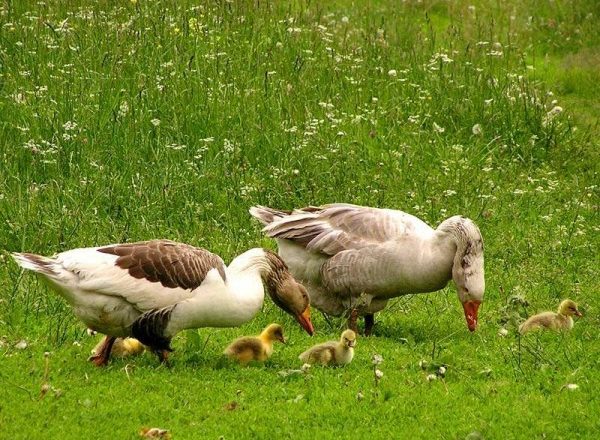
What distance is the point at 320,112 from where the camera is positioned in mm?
14953

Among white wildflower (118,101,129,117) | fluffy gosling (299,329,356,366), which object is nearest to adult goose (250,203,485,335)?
fluffy gosling (299,329,356,366)

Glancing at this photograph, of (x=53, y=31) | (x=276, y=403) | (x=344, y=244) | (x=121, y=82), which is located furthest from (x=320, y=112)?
(x=276, y=403)

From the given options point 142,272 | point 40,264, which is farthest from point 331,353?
point 40,264

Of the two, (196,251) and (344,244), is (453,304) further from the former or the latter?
(196,251)

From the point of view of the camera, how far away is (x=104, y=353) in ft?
30.8

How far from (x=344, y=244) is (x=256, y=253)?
1.38 meters

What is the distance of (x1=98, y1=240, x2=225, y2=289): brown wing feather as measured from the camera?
29.5ft

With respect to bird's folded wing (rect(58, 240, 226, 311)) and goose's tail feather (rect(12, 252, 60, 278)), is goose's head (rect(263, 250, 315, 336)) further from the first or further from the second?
goose's tail feather (rect(12, 252, 60, 278))

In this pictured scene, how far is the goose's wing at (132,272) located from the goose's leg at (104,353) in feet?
1.68

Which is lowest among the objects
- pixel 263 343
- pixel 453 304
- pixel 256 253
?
pixel 453 304

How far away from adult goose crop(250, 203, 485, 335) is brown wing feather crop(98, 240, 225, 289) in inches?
70.1

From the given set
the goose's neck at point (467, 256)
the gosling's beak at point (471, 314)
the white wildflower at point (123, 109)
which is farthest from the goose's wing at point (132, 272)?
the white wildflower at point (123, 109)

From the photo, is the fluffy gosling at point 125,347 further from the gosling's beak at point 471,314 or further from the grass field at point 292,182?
the gosling's beak at point 471,314

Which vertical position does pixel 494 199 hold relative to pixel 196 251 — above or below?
below
